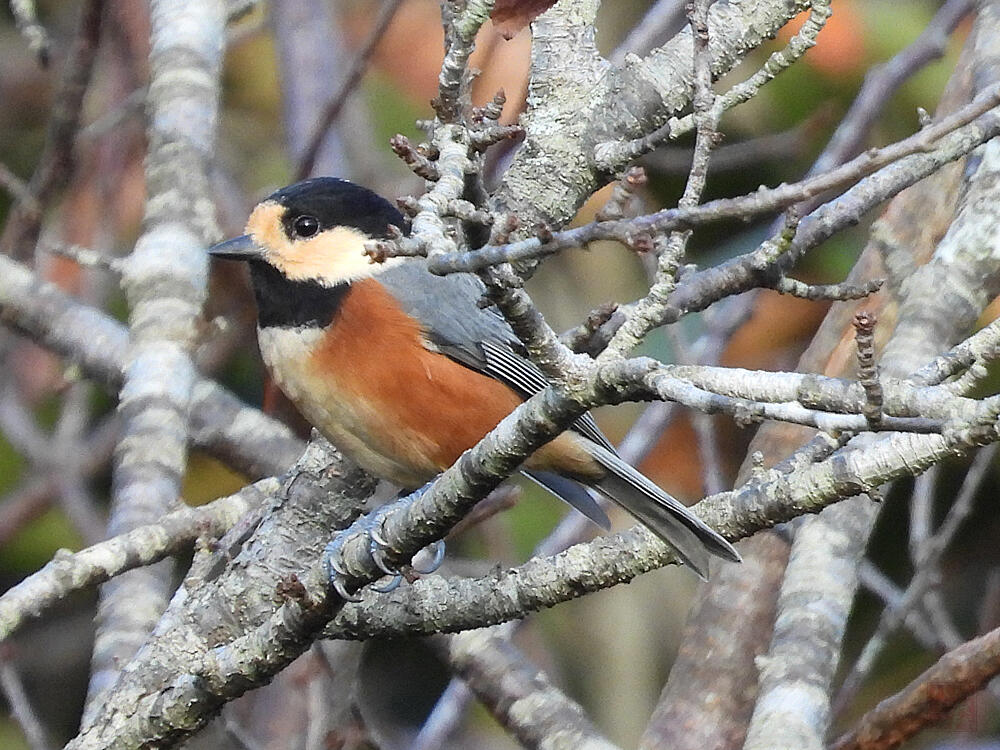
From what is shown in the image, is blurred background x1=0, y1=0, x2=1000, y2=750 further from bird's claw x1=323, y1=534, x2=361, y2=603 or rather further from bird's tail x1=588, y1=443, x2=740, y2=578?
bird's claw x1=323, y1=534, x2=361, y2=603

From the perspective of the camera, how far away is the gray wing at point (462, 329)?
3.42m

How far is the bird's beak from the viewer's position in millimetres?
3462

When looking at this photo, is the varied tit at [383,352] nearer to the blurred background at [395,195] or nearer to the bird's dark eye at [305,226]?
the bird's dark eye at [305,226]

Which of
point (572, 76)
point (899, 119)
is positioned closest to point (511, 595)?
point (572, 76)

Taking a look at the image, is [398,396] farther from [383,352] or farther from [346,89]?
[346,89]

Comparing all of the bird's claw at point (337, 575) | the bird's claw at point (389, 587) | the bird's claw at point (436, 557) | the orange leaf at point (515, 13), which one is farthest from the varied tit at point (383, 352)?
A: the bird's claw at point (337, 575)

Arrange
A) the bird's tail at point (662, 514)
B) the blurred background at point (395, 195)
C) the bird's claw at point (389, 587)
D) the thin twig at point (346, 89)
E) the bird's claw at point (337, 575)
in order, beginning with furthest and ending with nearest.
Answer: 1. the blurred background at point (395, 195)
2. the thin twig at point (346, 89)
3. the bird's claw at point (389, 587)
4. the bird's tail at point (662, 514)
5. the bird's claw at point (337, 575)

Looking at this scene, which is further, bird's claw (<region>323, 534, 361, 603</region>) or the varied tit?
the varied tit

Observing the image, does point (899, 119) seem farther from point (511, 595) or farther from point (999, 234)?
point (511, 595)

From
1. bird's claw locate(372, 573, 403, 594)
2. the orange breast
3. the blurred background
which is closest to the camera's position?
bird's claw locate(372, 573, 403, 594)

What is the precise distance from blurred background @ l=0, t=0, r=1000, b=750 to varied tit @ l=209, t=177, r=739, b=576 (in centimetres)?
138

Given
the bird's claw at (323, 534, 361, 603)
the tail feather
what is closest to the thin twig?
the tail feather

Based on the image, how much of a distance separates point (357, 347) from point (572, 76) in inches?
33.1

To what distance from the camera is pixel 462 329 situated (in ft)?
11.3
